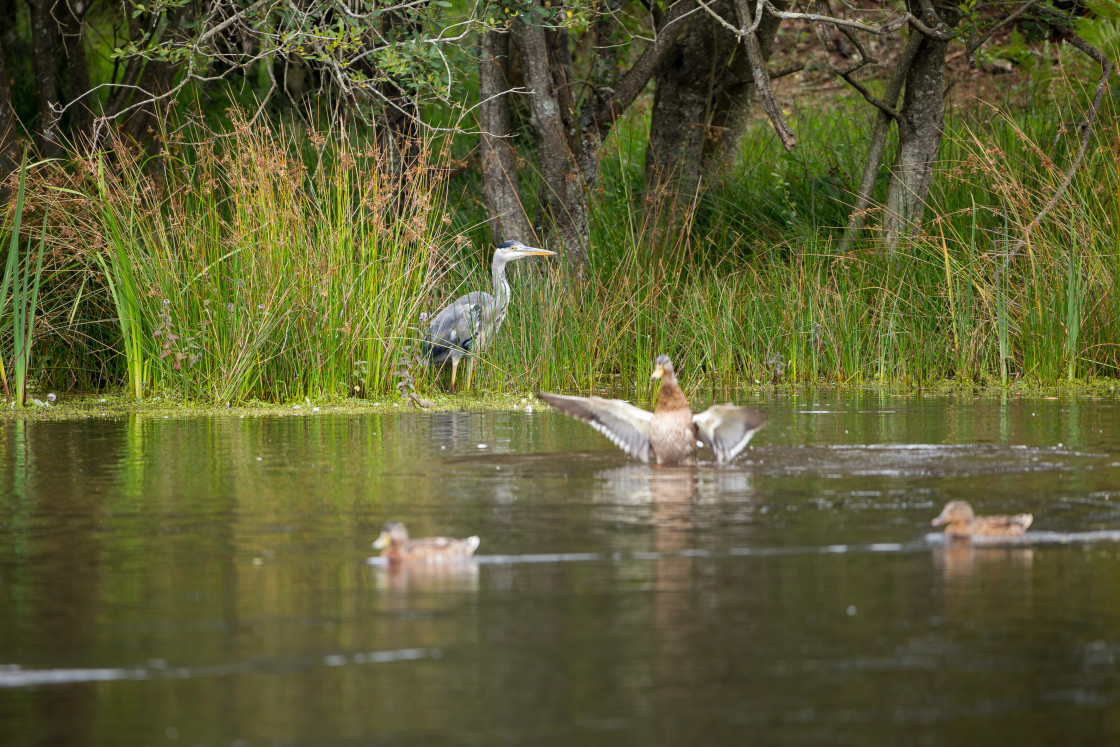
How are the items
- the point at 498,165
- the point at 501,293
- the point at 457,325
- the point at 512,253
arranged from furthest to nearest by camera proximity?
the point at 498,165, the point at 512,253, the point at 457,325, the point at 501,293

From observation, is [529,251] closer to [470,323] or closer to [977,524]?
[470,323]

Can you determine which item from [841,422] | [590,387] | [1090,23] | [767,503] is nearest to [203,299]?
[590,387]

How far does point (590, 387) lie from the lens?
10.5m

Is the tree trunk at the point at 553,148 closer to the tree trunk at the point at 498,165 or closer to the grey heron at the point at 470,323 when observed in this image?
the tree trunk at the point at 498,165

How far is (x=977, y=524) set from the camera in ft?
14.4

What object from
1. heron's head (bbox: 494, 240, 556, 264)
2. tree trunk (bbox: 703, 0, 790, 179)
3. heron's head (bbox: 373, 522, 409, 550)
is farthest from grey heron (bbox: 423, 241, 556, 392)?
heron's head (bbox: 373, 522, 409, 550)

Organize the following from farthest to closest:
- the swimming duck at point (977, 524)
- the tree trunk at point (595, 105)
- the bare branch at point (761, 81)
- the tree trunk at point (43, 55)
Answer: the tree trunk at point (43, 55)
the tree trunk at point (595, 105)
the bare branch at point (761, 81)
the swimming duck at point (977, 524)

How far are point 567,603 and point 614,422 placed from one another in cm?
312

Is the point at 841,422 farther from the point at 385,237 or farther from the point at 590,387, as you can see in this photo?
the point at 385,237

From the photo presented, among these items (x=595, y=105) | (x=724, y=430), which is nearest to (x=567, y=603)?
(x=724, y=430)

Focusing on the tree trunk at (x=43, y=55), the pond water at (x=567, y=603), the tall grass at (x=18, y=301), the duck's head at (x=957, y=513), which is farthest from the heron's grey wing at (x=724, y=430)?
the tree trunk at (x=43, y=55)

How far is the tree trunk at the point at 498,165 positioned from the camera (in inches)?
500

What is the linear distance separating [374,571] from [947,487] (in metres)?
2.34

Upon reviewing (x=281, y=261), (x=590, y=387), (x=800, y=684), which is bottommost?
(x=800, y=684)
